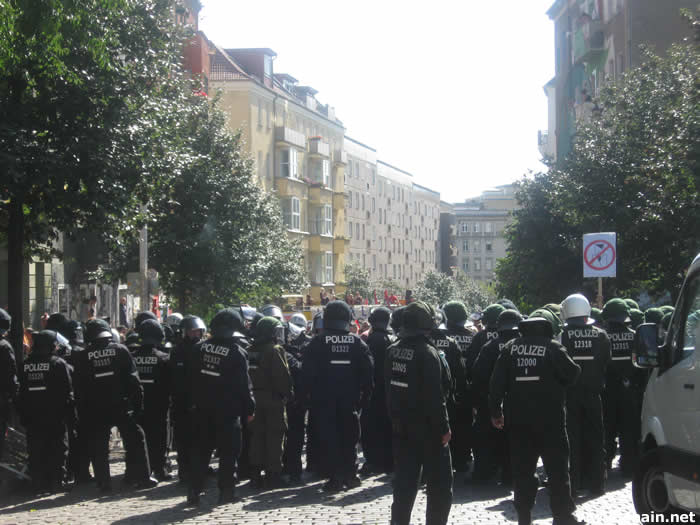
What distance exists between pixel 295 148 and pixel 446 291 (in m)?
24.3

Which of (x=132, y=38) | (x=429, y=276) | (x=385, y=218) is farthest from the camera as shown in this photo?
(x=385, y=218)

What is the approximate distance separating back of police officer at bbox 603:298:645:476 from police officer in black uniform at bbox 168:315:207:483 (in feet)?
15.5

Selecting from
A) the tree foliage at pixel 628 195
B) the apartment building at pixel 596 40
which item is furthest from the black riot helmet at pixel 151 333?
the apartment building at pixel 596 40

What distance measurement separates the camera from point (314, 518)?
9.60 meters

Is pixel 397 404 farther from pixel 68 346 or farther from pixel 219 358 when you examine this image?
pixel 68 346

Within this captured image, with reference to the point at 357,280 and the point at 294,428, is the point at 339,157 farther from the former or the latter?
the point at 294,428

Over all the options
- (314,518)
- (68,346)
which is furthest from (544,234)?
(314,518)

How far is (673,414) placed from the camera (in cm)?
728

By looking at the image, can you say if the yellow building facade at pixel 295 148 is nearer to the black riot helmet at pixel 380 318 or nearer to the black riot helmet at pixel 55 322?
the black riot helmet at pixel 55 322

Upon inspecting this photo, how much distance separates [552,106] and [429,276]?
18178mm

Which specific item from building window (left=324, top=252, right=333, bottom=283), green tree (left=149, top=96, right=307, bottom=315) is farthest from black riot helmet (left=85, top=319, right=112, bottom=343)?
building window (left=324, top=252, right=333, bottom=283)

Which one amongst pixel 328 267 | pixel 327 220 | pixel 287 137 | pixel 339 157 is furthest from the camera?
pixel 339 157

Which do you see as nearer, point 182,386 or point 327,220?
point 182,386

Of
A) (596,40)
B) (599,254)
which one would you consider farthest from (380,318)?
(596,40)
